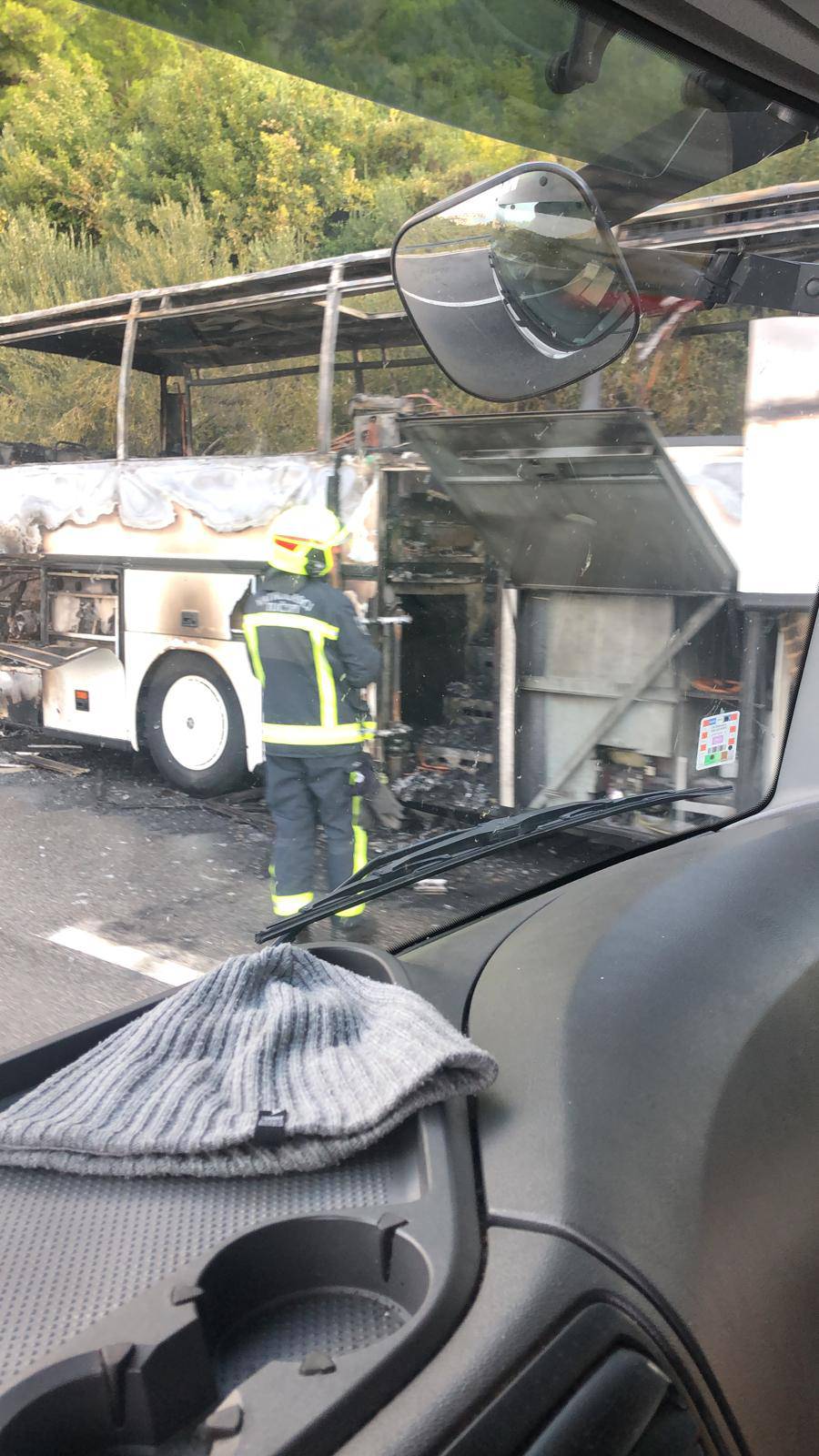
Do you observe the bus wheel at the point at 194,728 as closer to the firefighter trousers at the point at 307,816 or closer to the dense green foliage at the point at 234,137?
the firefighter trousers at the point at 307,816

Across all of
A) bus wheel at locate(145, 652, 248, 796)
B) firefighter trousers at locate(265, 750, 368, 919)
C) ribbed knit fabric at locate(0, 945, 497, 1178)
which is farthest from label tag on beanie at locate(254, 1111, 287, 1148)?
bus wheel at locate(145, 652, 248, 796)

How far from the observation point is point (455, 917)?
74.0 inches

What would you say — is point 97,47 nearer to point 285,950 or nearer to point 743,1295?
point 285,950

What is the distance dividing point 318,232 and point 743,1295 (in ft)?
6.18

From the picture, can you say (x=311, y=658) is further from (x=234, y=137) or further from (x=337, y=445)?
(x=234, y=137)

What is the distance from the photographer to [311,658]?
103 inches

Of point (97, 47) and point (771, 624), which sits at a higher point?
point (97, 47)

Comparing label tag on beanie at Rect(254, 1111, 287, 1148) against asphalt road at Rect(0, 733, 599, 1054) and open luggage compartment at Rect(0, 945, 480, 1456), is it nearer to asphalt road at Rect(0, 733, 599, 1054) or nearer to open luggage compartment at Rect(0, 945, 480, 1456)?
open luggage compartment at Rect(0, 945, 480, 1456)

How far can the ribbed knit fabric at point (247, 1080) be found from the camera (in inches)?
44.5

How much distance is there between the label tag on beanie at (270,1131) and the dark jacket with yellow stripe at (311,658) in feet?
4.67

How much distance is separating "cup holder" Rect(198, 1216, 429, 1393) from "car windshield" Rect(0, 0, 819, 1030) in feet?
2.28

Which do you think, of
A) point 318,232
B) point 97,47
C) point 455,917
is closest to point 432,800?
point 455,917

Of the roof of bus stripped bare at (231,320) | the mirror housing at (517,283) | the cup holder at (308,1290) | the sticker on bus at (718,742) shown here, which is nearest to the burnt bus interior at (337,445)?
the roof of bus stripped bare at (231,320)

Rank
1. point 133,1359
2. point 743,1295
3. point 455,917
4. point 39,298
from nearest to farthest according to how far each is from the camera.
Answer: point 133,1359 < point 743,1295 < point 39,298 < point 455,917
